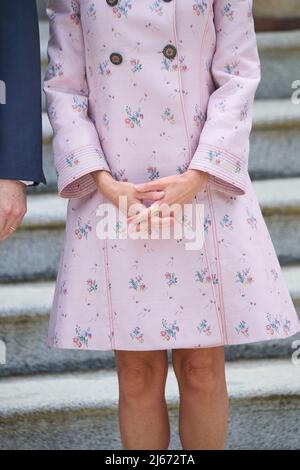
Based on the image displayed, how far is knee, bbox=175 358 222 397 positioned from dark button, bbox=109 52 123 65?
0.58m

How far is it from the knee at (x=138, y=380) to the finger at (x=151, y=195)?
13.1 inches

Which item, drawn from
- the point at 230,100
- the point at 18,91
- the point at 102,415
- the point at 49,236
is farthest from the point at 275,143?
the point at 18,91

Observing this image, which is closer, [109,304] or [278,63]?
[109,304]

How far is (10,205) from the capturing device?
173 centimetres

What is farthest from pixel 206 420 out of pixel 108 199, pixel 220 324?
pixel 108 199

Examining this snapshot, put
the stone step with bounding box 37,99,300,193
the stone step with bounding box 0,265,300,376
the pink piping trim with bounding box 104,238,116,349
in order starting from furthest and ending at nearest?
the stone step with bounding box 37,99,300,193
the stone step with bounding box 0,265,300,376
the pink piping trim with bounding box 104,238,116,349

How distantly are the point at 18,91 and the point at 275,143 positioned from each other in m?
1.38

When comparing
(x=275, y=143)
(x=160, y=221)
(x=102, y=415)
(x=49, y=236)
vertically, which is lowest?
(x=102, y=415)

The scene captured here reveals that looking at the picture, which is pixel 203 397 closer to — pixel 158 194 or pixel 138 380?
pixel 138 380

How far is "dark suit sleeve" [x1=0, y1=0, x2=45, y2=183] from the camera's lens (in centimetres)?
172

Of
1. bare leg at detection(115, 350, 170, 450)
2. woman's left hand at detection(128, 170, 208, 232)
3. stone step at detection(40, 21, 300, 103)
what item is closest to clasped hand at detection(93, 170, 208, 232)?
woman's left hand at detection(128, 170, 208, 232)

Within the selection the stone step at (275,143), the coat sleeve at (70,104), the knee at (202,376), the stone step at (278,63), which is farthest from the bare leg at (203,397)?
the stone step at (278,63)

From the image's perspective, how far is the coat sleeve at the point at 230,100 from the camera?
1.81 m

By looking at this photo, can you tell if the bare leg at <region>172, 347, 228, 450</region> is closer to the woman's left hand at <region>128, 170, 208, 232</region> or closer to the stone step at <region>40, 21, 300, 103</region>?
the woman's left hand at <region>128, 170, 208, 232</region>
